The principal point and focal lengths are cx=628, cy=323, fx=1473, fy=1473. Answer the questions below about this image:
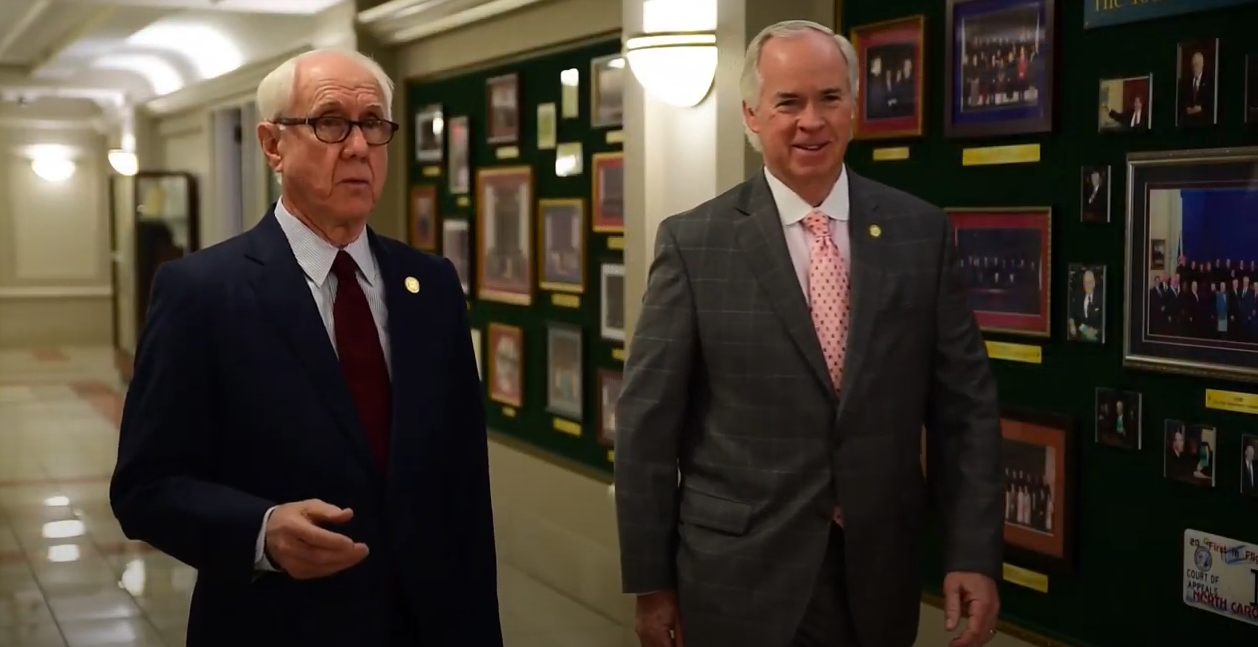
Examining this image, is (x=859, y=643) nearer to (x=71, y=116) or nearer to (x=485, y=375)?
(x=485, y=375)

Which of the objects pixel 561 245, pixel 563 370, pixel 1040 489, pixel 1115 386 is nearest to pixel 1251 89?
pixel 1115 386

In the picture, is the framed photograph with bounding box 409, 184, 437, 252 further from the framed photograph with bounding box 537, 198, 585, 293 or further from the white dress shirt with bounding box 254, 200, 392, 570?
the white dress shirt with bounding box 254, 200, 392, 570

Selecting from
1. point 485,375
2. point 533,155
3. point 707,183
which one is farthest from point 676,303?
point 485,375

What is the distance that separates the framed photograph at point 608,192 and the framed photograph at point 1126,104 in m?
2.93

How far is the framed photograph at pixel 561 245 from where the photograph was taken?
6930 mm

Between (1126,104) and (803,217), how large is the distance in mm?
1479

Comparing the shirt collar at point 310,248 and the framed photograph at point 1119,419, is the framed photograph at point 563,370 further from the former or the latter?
the shirt collar at point 310,248

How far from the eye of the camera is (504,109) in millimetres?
7566

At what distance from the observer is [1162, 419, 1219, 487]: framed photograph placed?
140 inches

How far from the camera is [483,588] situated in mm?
2350

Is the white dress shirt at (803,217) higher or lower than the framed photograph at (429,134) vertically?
lower

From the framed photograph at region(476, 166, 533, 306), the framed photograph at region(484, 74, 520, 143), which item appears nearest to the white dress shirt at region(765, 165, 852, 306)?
the framed photograph at region(476, 166, 533, 306)

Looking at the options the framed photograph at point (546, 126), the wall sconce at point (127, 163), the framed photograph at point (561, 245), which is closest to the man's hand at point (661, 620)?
the framed photograph at point (561, 245)

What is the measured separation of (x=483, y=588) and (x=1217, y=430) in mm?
2020
